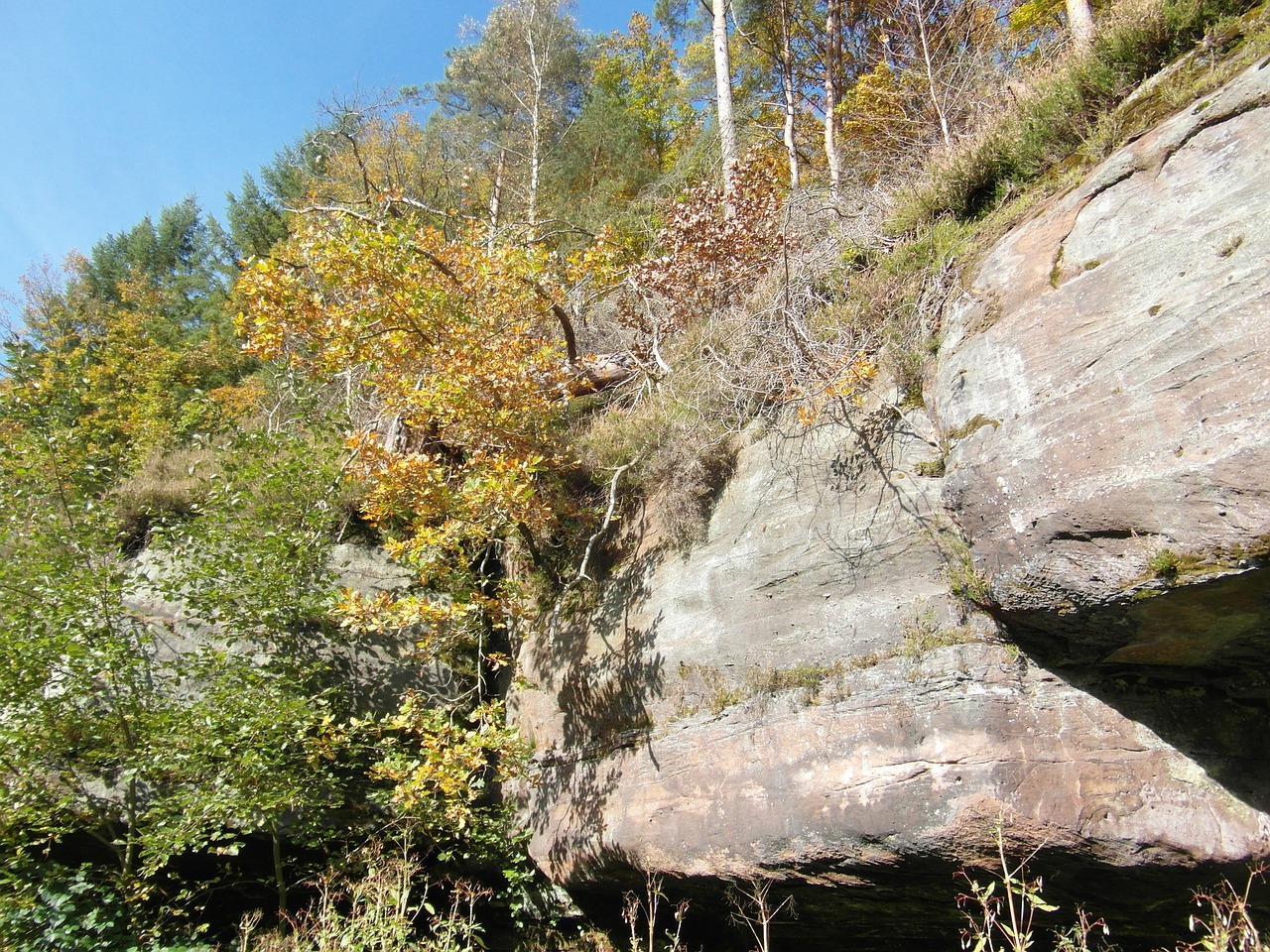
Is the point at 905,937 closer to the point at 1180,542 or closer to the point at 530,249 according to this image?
the point at 1180,542

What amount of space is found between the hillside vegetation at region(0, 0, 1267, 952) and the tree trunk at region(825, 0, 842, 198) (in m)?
0.44

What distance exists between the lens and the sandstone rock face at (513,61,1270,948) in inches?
163

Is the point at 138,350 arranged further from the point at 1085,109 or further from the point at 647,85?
the point at 1085,109

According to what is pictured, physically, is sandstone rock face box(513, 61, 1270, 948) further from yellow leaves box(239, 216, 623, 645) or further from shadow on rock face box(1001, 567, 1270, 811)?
yellow leaves box(239, 216, 623, 645)

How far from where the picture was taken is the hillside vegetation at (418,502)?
638 cm

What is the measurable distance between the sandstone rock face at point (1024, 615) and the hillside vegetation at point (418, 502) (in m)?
0.66

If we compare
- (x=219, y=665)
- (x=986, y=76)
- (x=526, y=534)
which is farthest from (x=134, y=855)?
(x=986, y=76)

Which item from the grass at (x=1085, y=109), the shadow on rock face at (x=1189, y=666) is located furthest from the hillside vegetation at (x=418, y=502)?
the shadow on rock face at (x=1189, y=666)

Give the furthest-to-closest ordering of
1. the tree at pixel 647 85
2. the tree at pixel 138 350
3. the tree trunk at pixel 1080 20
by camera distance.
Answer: the tree at pixel 647 85 → the tree at pixel 138 350 → the tree trunk at pixel 1080 20

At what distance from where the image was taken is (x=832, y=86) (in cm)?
1240

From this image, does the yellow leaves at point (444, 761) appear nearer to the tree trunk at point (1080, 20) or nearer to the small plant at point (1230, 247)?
the small plant at point (1230, 247)

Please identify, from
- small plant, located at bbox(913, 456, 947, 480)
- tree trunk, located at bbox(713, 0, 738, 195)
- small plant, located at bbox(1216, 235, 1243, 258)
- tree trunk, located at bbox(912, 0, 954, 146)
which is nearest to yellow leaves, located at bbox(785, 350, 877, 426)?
small plant, located at bbox(913, 456, 947, 480)

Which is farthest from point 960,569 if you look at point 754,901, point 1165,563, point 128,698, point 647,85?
point 647,85

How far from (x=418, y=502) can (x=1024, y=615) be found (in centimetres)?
531
